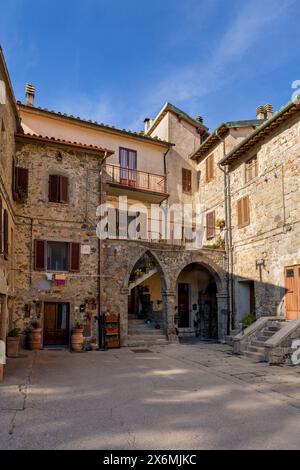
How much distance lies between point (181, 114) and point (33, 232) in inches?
426

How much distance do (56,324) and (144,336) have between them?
354cm

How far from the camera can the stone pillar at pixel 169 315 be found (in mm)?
15523

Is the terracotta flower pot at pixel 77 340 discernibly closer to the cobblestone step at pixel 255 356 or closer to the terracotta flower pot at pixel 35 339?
the terracotta flower pot at pixel 35 339

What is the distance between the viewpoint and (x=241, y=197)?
16.1m

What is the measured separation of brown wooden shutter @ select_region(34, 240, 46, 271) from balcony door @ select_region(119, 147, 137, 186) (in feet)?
18.0

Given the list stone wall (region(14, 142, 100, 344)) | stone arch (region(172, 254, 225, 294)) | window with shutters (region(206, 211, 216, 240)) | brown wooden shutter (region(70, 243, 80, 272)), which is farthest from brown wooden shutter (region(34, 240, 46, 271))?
window with shutters (region(206, 211, 216, 240))

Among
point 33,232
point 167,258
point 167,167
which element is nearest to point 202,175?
point 167,167

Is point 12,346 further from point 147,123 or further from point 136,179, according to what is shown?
point 147,123

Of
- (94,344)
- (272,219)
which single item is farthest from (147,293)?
(272,219)

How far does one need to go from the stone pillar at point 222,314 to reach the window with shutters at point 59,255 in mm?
6651

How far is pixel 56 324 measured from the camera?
13992 millimetres

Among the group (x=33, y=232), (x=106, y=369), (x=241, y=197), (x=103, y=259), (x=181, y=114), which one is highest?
(x=181, y=114)

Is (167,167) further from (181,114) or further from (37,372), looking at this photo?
(37,372)
